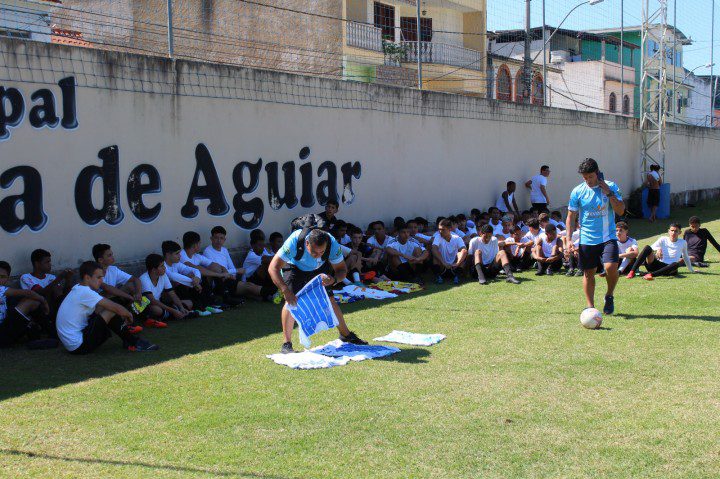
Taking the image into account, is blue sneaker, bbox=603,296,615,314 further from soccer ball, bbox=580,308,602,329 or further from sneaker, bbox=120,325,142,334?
sneaker, bbox=120,325,142,334

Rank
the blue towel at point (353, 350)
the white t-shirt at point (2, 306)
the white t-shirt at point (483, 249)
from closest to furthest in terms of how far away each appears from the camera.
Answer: the blue towel at point (353, 350) < the white t-shirt at point (2, 306) < the white t-shirt at point (483, 249)

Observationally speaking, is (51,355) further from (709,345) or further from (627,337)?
(709,345)

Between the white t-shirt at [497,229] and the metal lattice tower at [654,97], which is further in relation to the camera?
the metal lattice tower at [654,97]

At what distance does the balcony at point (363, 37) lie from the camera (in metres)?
25.0

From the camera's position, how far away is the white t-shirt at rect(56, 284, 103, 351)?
26.7 feet

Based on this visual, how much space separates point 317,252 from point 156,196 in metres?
4.61

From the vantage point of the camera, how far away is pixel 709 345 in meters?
8.08

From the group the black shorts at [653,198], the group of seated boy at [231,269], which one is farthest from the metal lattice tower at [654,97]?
the group of seated boy at [231,269]

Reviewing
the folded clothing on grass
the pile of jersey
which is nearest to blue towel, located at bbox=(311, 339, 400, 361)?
the folded clothing on grass

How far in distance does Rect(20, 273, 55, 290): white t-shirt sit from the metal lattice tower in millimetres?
19607

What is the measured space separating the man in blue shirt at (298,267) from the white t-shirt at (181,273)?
120 inches

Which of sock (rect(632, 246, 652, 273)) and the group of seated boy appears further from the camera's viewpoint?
sock (rect(632, 246, 652, 273))

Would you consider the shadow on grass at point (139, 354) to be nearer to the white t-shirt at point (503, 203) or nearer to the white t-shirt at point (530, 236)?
the white t-shirt at point (530, 236)

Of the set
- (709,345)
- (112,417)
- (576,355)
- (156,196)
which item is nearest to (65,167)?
(156,196)
